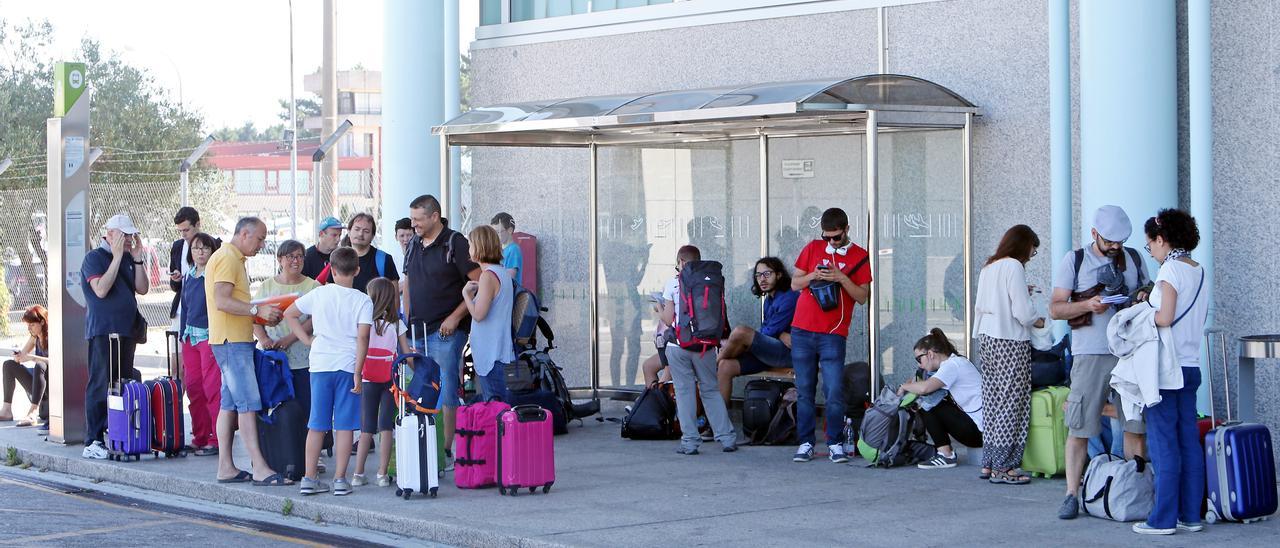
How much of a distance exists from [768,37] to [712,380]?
3.22 m

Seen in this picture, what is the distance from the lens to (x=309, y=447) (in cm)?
932

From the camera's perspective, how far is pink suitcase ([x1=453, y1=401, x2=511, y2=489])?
9.30 metres

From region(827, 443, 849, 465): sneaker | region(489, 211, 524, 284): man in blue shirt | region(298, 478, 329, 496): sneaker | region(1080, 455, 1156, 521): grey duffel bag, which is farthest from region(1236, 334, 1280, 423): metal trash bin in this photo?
region(489, 211, 524, 284): man in blue shirt

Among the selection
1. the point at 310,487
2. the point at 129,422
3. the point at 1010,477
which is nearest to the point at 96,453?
the point at 129,422

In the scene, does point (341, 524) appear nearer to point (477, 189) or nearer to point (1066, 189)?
point (1066, 189)

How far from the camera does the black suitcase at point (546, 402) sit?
1205cm

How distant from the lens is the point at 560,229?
14500 mm

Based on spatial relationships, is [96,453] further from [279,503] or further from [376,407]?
[376,407]

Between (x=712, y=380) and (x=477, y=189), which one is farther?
(x=477, y=189)

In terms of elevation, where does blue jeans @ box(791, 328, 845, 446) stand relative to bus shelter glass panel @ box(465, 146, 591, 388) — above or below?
below

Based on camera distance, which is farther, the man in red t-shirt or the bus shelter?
the bus shelter

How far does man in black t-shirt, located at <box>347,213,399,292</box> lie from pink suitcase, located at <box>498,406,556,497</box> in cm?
205

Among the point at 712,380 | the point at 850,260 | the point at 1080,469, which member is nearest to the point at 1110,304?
the point at 1080,469

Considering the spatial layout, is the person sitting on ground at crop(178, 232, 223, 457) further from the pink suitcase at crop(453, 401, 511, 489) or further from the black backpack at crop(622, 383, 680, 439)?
the black backpack at crop(622, 383, 680, 439)
